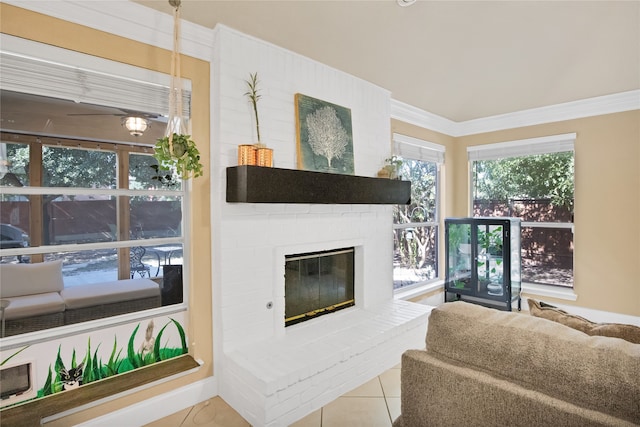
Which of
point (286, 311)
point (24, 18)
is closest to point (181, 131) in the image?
point (24, 18)

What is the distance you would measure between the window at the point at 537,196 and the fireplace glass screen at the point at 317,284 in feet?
8.21

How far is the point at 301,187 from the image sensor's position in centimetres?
256

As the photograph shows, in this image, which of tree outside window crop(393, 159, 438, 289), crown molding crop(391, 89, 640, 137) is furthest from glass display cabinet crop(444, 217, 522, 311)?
crown molding crop(391, 89, 640, 137)

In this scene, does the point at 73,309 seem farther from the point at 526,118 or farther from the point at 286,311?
the point at 526,118

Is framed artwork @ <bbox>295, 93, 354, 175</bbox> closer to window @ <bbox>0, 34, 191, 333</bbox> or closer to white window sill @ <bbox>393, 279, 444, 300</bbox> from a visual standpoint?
window @ <bbox>0, 34, 191, 333</bbox>

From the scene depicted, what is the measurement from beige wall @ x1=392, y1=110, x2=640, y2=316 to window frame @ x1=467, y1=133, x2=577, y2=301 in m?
0.07

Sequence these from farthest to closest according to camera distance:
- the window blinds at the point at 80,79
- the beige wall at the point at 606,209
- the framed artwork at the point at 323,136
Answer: the beige wall at the point at 606,209, the framed artwork at the point at 323,136, the window blinds at the point at 80,79

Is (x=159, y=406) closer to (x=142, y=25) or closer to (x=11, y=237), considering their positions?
(x=11, y=237)

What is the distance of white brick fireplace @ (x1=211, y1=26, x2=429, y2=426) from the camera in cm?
222

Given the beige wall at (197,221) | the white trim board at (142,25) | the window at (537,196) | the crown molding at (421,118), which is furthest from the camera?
the window at (537,196)

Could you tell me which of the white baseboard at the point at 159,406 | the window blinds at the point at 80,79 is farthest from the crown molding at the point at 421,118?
the white baseboard at the point at 159,406

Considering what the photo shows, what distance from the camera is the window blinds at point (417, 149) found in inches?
159

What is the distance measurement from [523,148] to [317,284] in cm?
314

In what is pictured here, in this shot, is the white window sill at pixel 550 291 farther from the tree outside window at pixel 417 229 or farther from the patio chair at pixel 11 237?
the patio chair at pixel 11 237
